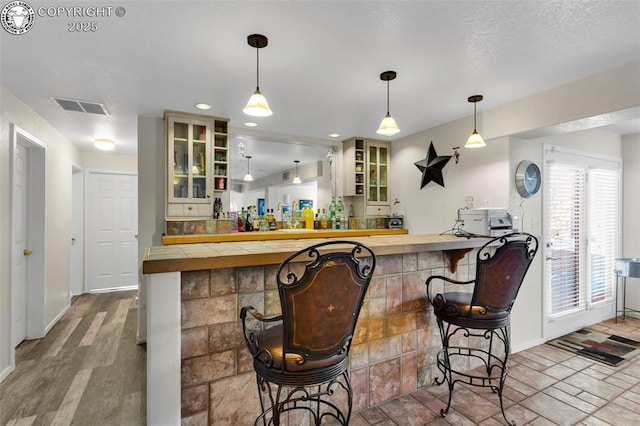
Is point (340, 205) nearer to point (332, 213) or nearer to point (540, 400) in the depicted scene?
point (332, 213)

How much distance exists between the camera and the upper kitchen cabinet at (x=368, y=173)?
459cm

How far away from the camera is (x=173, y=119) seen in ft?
11.2

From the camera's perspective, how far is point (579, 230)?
379 centimetres

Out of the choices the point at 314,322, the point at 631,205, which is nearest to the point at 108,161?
the point at 314,322

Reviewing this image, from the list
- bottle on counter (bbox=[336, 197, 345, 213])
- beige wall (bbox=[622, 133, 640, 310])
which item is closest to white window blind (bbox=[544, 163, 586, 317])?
beige wall (bbox=[622, 133, 640, 310])

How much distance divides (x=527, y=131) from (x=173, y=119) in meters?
3.59

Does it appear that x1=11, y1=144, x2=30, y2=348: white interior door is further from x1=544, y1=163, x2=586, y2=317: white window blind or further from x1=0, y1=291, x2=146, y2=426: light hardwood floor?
x1=544, y1=163, x2=586, y2=317: white window blind

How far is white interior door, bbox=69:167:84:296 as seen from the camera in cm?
519

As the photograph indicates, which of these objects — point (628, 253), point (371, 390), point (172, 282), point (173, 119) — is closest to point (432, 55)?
point (172, 282)

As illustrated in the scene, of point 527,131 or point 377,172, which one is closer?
point 527,131

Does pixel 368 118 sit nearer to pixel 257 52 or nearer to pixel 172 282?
pixel 257 52

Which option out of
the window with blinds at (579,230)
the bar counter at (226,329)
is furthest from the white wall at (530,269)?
the bar counter at (226,329)

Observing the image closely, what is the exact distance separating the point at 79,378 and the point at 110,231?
3490 mm

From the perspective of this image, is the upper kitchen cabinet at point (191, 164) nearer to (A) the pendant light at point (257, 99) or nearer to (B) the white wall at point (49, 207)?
(B) the white wall at point (49, 207)
